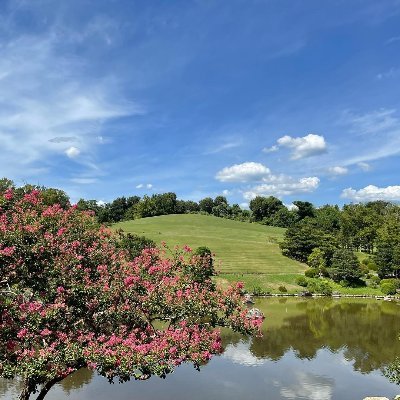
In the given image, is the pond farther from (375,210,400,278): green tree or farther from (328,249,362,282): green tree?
(375,210,400,278): green tree

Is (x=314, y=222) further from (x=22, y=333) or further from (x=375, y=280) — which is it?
(x=22, y=333)

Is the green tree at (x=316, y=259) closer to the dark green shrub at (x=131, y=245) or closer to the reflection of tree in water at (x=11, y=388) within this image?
the dark green shrub at (x=131, y=245)

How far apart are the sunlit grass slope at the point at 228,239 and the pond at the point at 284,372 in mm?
40993

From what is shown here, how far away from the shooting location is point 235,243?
126750 mm

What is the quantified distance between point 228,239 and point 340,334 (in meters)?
82.3

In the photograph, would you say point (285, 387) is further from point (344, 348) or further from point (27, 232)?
point (27, 232)

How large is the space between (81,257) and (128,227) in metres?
128

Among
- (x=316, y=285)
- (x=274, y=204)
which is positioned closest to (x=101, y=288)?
(x=316, y=285)

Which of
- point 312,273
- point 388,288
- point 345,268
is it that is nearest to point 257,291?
point 312,273

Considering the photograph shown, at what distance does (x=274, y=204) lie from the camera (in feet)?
637

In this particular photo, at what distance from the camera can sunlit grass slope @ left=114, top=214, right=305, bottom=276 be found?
103 meters

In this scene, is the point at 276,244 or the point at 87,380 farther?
the point at 276,244

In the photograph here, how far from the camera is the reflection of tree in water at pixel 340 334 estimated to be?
40.5 m

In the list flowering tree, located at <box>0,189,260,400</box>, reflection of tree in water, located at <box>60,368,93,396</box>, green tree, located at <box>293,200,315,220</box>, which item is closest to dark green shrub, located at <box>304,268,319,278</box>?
reflection of tree in water, located at <box>60,368,93,396</box>
